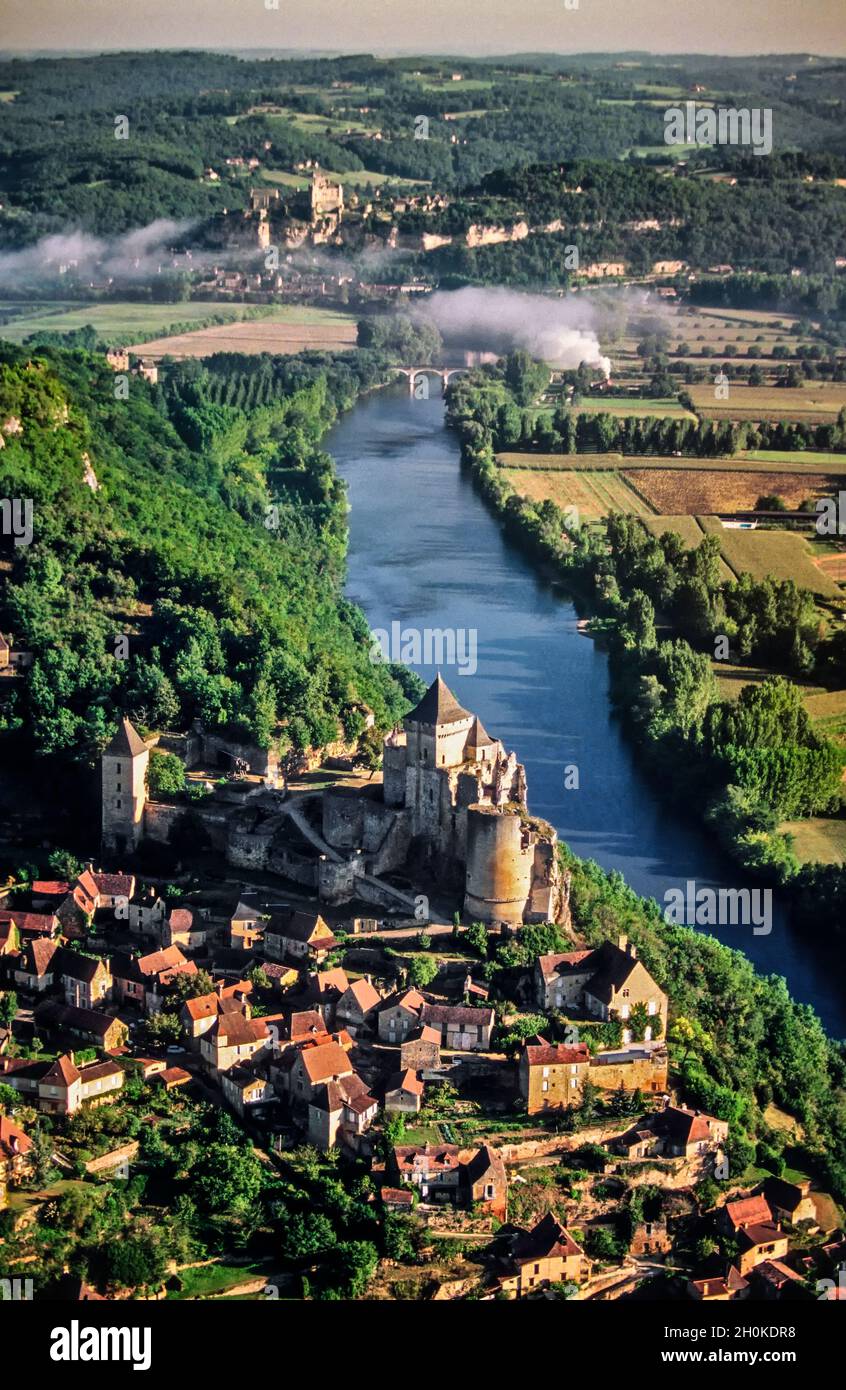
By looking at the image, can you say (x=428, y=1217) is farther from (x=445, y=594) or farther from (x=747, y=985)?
(x=445, y=594)

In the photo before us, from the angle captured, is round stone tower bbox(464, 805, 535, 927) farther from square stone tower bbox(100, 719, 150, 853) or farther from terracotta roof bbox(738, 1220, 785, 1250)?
terracotta roof bbox(738, 1220, 785, 1250)

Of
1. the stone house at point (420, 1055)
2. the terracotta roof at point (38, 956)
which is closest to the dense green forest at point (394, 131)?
the terracotta roof at point (38, 956)

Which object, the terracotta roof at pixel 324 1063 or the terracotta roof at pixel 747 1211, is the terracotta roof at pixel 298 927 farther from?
the terracotta roof at pixel 747 1211

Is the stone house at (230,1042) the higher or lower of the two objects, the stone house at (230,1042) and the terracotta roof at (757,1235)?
the higher

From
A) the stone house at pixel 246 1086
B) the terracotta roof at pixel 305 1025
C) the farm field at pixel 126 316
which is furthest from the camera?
the farm field at pixel 126 316

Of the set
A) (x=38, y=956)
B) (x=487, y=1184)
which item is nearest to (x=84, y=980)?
(x=38, y=956)

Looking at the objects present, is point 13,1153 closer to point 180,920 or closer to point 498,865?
point 180,920
